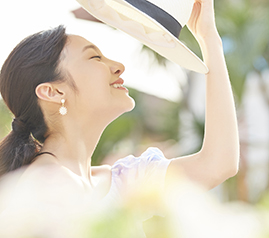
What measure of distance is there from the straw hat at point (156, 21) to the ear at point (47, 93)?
0.32 m

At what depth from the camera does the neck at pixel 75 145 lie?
145 centimetres

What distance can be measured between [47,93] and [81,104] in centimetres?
12

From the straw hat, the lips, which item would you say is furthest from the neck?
the straw hat

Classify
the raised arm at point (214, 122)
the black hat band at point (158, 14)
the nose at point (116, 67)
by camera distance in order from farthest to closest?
the nose at point (116, 67), the raised arm at point (214, 122), the black hat band at point (158, 14)

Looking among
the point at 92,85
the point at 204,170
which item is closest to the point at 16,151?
the point at 92,85

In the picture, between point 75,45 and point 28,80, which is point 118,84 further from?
point 28,80

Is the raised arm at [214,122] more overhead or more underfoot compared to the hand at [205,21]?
more underfoot

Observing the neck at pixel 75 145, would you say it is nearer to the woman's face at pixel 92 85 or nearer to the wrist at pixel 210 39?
the woman's face at pixel 92 85

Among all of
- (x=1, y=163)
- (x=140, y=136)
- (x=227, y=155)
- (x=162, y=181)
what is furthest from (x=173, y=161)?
(x=140, y=136)

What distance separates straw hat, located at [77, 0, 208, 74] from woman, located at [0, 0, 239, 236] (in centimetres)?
19

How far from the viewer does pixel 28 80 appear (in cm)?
150

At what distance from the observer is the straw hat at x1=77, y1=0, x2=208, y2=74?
114 centimetres

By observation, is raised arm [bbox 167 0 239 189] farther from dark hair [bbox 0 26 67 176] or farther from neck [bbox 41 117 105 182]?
dark hair [bbox 0 26 67 176]

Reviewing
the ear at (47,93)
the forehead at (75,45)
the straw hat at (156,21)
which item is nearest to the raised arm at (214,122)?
the straw hat at (156,21)
